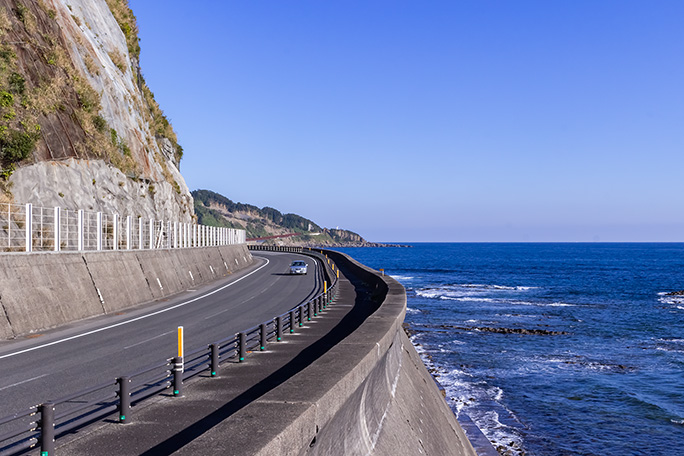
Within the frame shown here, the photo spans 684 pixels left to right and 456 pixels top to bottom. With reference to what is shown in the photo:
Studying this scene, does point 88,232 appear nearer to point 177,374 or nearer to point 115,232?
point 115,232

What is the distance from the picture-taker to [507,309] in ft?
186

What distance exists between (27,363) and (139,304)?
12974 mm

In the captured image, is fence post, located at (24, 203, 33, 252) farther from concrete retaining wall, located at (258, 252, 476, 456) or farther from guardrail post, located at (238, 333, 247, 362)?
concrete retaining wall, located at (258, 252, 476, 456)

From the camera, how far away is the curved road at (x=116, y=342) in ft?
40.4

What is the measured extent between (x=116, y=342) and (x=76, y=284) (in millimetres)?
5701

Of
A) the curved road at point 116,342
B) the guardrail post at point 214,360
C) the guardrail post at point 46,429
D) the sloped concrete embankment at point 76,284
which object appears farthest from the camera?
the sloped concrete embankment at point 76,284

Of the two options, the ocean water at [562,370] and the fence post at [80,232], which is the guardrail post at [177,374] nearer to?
the ocean water at [562,370]

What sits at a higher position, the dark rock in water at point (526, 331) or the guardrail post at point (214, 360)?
the guardrail post at point (214, 360)

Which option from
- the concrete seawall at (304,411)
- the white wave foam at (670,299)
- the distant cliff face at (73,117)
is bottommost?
the white wave foam at (670,299)

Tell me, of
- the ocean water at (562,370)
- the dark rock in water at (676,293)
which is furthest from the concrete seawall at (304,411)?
the dark rock in water at (676,293)

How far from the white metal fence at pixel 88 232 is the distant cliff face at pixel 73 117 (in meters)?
1.54

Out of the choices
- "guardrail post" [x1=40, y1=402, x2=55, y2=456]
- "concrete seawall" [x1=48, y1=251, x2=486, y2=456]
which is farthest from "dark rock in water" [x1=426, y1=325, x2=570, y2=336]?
"guardrail post" [x1=40, y1=402, x2=55, y2=456]

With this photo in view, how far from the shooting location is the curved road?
1233 centimetres

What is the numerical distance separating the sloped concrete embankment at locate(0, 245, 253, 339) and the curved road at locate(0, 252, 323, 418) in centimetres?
68
